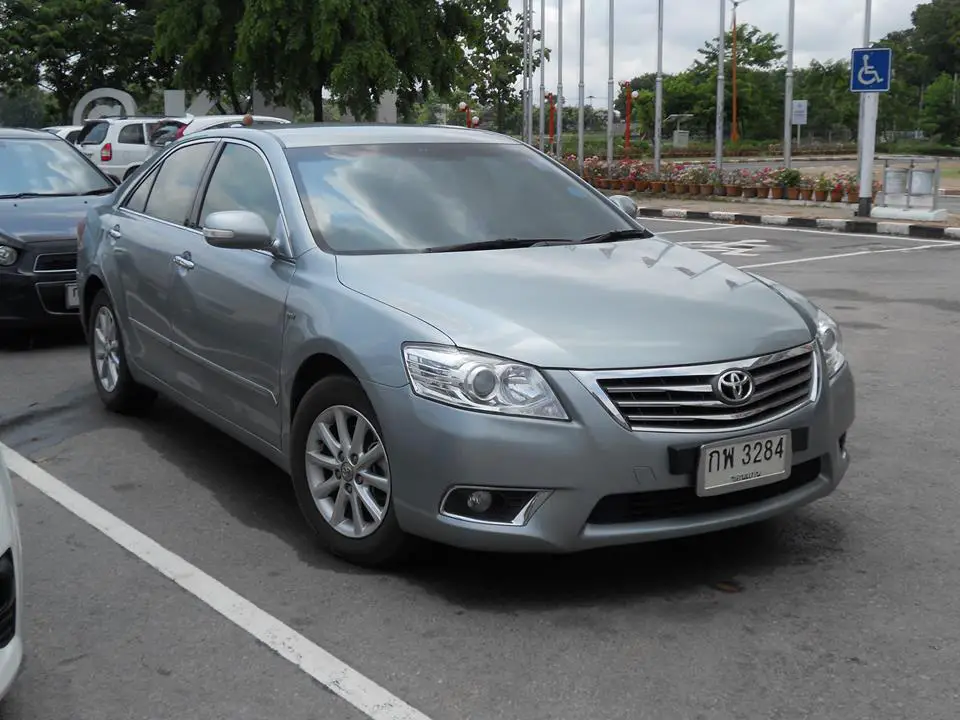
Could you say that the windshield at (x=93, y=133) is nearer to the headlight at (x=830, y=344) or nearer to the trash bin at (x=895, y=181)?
the trash bin at (x=895, y=181)

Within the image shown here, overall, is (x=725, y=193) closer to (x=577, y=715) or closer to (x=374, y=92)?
(x=374, y=92)

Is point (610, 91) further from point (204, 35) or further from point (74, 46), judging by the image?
point (74, 46)

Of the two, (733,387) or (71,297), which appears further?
(71,297)

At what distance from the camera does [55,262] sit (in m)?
8.70

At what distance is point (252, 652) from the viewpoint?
3.64 metres

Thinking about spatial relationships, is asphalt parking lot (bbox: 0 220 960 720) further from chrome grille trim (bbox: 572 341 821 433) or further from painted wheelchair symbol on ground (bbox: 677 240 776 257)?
painted wheelchair symbol on ground (bbox: 677 240 776 257)

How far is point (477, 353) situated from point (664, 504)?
2.43 feet

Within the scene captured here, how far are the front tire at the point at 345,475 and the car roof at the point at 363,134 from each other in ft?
4.51

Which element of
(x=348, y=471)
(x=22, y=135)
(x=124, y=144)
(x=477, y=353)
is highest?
(x=22, y=135)

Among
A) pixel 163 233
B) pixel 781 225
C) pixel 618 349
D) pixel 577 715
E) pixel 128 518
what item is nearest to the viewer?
pixel 577 715

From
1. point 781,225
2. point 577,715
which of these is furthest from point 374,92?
point 577,715

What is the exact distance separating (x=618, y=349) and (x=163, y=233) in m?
2.80

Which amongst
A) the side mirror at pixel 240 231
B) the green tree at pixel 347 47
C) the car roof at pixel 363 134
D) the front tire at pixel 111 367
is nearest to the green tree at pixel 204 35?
the green tree at pixel 347 47

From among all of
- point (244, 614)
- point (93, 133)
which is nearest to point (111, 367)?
point (244, 614)
